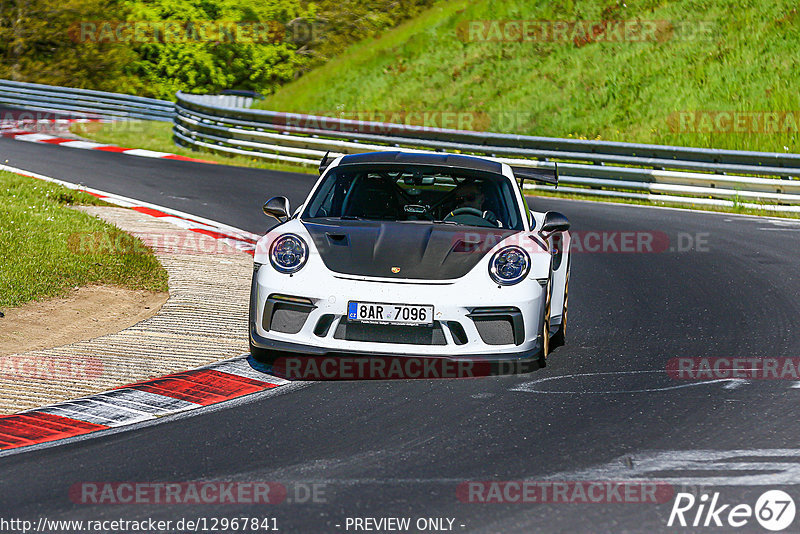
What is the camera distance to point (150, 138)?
26.2m

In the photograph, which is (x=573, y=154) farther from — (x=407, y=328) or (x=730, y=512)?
(x=730, y=512)

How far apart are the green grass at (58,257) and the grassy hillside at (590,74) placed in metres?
15.2

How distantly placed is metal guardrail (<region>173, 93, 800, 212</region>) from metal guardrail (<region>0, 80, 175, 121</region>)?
663cm

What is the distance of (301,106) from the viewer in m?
32.1

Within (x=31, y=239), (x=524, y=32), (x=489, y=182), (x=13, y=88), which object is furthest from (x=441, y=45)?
(x=489, y=182)

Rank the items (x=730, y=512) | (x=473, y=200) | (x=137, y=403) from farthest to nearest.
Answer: (x=473, y=200) < (x=137, y=403) < (x=730, y=512)

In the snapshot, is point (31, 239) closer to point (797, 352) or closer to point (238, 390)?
point (238, 390)

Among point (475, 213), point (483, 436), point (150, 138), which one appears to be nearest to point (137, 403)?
point (483, 436)

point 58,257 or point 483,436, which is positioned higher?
point 58,257

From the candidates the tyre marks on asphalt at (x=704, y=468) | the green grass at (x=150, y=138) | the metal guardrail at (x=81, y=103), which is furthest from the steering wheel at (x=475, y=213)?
the metal guardrail at (x=81, y=103)

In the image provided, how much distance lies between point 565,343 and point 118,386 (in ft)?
10.4

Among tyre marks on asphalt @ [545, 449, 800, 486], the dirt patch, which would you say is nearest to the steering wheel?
the dirt patch

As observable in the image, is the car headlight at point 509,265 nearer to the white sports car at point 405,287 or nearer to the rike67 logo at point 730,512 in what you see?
the white sports car at point 405,287

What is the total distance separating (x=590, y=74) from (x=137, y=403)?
2356 cm
